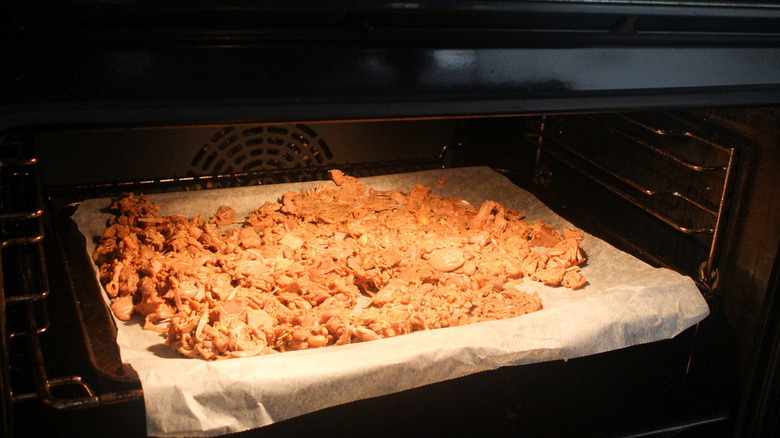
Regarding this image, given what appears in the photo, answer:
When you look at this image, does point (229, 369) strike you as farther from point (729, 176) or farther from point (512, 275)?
point (729, 176)

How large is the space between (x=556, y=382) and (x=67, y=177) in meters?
1.90

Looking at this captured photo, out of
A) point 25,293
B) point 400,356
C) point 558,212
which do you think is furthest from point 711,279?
point 25,293

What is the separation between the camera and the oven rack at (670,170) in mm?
→ 2070

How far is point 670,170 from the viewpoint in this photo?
2.31 m

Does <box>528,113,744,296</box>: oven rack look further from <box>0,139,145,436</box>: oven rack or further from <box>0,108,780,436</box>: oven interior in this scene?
<box>0,139,145,436</box>: oven rack

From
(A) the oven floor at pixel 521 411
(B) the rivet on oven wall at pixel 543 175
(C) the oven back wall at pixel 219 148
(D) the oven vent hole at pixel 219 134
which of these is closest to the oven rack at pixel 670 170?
(B) the rivet on oven wall at pixel 543 175

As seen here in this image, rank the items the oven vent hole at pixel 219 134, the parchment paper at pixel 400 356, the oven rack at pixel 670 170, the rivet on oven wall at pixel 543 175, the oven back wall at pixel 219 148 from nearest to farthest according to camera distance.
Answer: the parchment paper at pixel 400 356 → the oven rack at pixel 670 170 → the oven back wall at pixel 219 148 → the oven vent hole at pixel 219 134 → the rivet on oven wall at pixel 543 175

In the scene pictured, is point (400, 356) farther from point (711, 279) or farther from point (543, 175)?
point (543, 175)

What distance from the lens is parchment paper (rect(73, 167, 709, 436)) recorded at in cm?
152

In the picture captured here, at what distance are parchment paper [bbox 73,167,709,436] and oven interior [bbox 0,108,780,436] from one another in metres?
0.09

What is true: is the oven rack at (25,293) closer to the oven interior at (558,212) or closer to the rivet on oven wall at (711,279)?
the oven interior at (558,212)

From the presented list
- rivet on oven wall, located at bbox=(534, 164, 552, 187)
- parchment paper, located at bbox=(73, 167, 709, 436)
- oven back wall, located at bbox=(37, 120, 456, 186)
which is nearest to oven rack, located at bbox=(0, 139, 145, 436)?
parchment paper, located at bbox=(73, 167, 709, 436)

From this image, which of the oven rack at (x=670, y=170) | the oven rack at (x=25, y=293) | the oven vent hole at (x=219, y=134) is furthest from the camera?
the oven vent hole at (x=219, y=134)

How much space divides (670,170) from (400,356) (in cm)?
127
